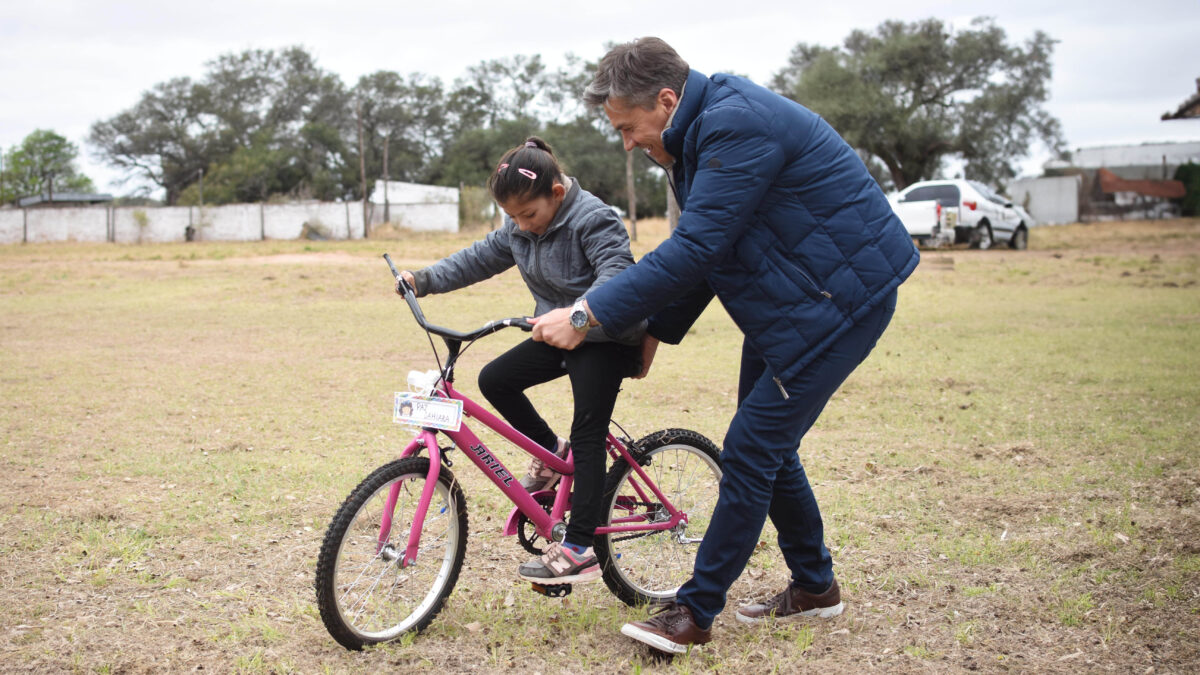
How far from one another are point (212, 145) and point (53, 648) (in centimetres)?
6556

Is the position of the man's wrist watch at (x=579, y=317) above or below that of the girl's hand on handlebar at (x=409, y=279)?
below

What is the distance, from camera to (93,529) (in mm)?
4723

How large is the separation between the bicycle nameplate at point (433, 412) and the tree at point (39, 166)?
73819mm

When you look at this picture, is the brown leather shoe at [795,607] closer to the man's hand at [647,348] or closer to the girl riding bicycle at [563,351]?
the girl riding bicycle at [563,351]

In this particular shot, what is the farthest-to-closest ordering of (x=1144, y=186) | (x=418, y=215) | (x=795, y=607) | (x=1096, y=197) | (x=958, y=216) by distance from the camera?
(x=418, y=215)
(x=1144, y=186)
(x=1096, y=197)
(x=958, y=216)
(x=795, y=607)

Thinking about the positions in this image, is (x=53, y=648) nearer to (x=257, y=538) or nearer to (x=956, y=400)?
(x=257, y=538)

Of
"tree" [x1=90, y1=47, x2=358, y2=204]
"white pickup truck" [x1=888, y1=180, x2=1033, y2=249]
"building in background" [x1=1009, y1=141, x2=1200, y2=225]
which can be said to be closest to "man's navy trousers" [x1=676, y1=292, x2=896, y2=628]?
"white pickup truck" [x1=888, y1=180, x2=1033, y2=249]

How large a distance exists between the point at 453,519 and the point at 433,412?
457mm

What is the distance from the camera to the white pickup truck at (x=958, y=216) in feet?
77.4

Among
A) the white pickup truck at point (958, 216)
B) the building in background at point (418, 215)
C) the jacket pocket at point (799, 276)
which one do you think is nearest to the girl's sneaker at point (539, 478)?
the jacket pocket at point (799, 276)

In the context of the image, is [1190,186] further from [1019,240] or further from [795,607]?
[795,607]

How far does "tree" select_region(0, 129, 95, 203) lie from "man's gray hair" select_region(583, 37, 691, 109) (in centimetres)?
7419

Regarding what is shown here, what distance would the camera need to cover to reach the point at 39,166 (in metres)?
70.8

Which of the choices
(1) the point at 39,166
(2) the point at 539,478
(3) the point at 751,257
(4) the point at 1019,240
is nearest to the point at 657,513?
(2) the point at 539,478
